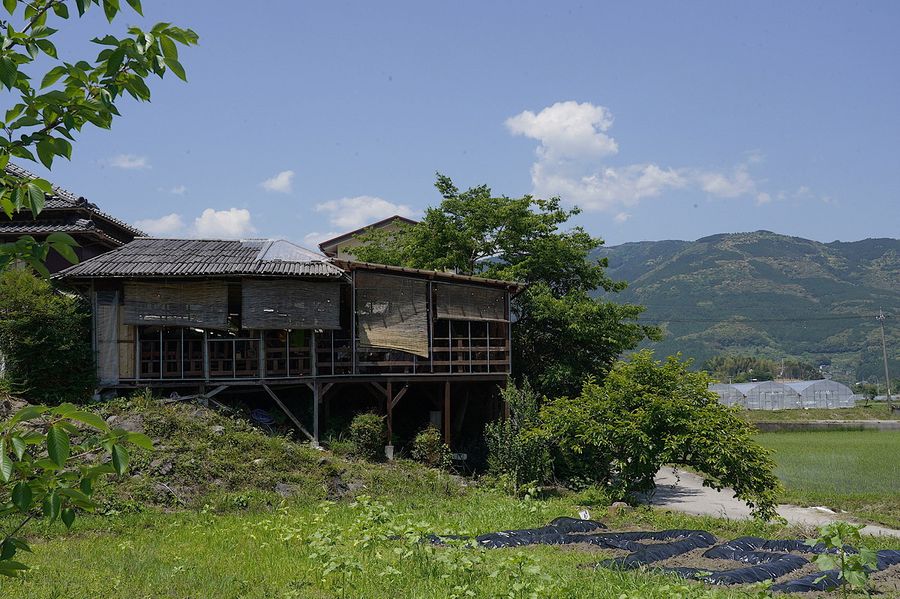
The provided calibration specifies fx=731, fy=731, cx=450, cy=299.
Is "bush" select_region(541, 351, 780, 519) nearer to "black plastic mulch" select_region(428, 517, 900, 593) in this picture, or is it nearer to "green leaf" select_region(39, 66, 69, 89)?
"black plastic mulch" select_region(428, 517, 900, 593)

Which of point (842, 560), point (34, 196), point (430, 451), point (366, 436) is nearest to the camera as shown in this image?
point (34, 196)

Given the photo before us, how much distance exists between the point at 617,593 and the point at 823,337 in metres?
172

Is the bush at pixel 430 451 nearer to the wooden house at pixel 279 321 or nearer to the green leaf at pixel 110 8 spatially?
the wooden house at pixel 279 321

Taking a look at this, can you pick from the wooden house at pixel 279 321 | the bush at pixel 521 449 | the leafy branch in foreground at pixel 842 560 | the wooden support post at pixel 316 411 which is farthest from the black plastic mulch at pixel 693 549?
the wooden house at pixel 279 321

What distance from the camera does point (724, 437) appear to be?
48.6 ft

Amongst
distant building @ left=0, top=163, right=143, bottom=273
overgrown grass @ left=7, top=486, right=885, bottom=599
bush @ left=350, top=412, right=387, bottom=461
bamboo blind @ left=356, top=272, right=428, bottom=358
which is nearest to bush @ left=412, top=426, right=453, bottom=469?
bush @ left=350, top=412, right=387, bottom=461

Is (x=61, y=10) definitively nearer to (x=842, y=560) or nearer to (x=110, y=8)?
(x=110, y=8)

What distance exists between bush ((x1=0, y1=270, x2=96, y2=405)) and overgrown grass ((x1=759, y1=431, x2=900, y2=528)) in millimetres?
18623

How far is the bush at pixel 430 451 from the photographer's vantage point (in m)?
19.0

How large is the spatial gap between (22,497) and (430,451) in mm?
17045

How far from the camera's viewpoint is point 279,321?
1927 cm

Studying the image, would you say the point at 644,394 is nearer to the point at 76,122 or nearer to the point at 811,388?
the point at 76,122

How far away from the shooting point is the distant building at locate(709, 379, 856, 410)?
67750 millimetres

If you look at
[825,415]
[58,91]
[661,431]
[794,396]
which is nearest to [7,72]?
[58,91]
